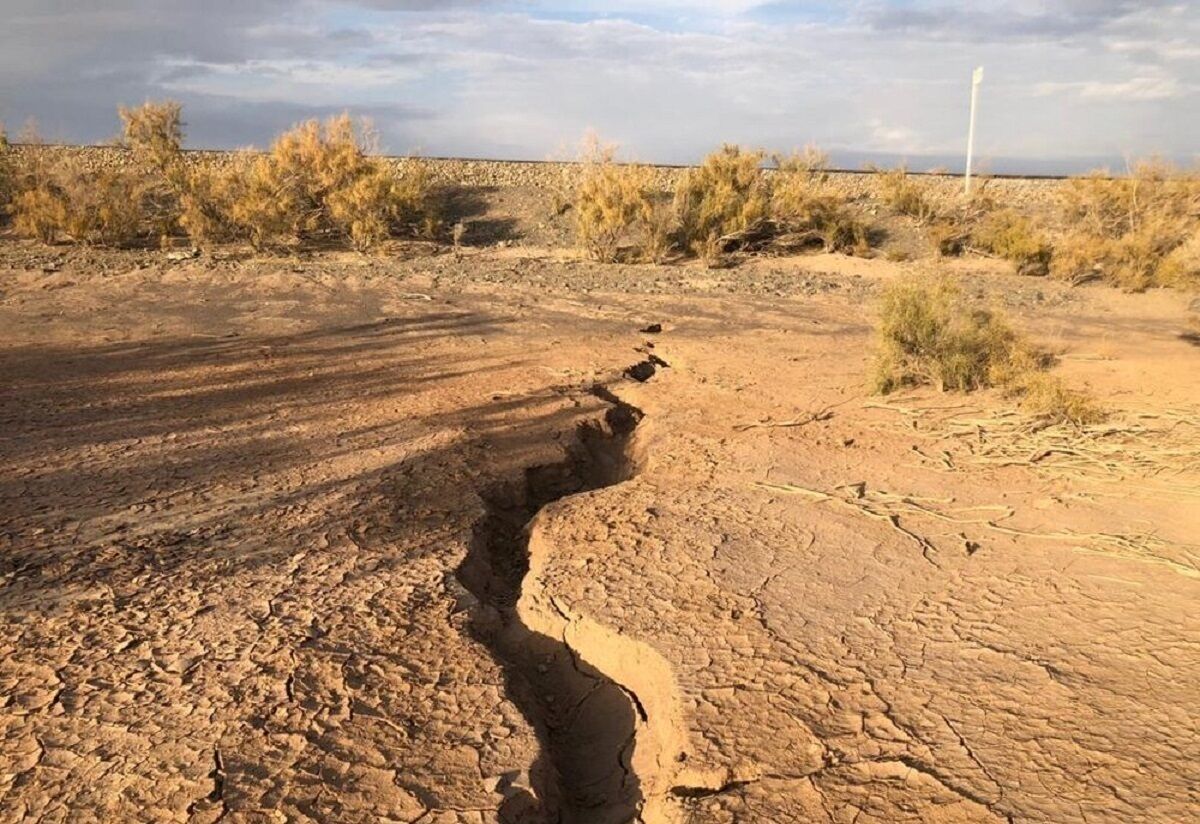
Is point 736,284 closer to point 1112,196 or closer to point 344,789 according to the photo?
point 1112,196

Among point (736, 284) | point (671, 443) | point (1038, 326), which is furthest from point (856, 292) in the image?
point (671, 443)

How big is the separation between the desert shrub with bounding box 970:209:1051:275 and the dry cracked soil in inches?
389

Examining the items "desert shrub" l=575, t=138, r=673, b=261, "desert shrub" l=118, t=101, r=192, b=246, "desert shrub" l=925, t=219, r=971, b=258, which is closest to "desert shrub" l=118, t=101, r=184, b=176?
"desert shrub" l=118, t=101, r=192, b=246

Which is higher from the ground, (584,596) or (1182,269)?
(1182,269)

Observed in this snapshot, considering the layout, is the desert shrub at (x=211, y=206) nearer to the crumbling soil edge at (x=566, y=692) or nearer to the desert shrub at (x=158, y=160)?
the desert shrub at (x=158, y=160)

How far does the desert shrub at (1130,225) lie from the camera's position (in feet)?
60.6

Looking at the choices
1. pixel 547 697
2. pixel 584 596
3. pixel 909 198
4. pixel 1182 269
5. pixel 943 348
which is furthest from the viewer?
pixel 909 198

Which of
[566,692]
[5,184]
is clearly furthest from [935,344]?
[5,184]

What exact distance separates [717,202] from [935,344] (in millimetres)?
12253

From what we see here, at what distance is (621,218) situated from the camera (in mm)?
20531

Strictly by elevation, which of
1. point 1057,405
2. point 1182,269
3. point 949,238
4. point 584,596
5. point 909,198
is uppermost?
point 909,198

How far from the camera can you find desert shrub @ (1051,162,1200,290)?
18.5 metres

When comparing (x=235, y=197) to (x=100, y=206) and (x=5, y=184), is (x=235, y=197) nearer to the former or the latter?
(x=100, y=206)

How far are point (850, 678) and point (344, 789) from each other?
220 centimetres
